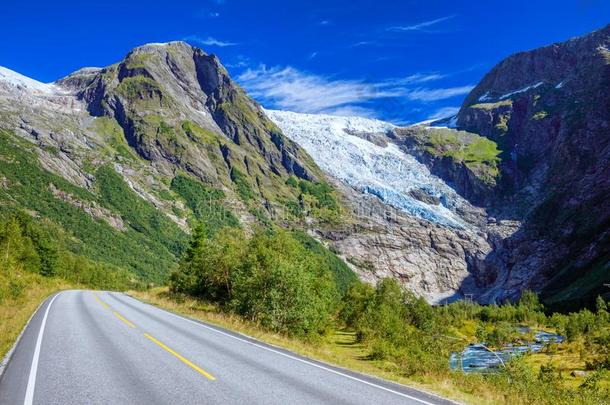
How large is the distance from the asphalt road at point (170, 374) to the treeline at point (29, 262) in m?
27.9

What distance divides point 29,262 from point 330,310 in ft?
194

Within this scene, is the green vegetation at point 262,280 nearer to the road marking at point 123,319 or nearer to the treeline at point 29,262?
the road marking at point 123,319

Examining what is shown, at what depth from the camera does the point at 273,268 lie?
37031 millimetres

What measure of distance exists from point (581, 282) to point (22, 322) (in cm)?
19943

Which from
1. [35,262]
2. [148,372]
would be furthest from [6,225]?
[148,372]

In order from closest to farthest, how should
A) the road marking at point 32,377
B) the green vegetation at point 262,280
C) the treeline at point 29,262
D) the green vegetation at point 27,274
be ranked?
1. the road marking at point 32,377
2. the green vegetation at point 27,274
3. the green vegetation at point 262,280
4. the treeline at point 29,262

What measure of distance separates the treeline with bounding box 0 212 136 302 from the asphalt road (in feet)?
91.6

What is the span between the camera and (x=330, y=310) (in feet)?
205

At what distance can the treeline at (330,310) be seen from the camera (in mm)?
21828

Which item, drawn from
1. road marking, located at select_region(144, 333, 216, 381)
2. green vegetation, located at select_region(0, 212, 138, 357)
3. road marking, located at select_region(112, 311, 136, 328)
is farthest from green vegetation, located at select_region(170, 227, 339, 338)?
green vegetation, located at select_region(0, 212, 138, 357)

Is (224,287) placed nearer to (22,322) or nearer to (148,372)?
(22,322)

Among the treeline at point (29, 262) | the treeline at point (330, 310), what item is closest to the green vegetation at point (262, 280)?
the treeline at point (330, 310)

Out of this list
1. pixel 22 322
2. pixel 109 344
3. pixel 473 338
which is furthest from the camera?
pixel 473 338

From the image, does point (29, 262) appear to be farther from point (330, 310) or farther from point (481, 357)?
point (481, 357)
